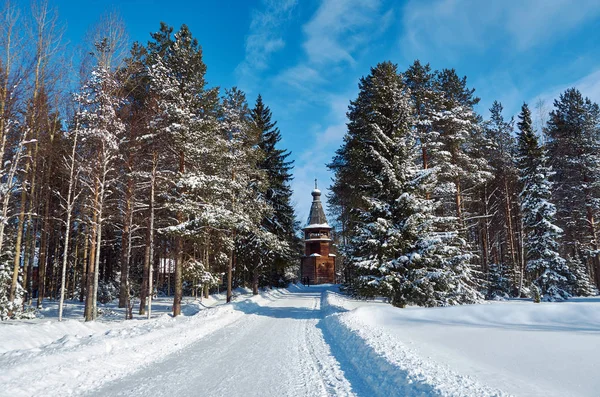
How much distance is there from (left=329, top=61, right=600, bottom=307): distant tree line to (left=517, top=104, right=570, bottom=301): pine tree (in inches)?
2.5

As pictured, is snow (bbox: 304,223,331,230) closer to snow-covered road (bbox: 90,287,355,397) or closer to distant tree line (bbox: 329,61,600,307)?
distant tree line (bbox: 329,61,600,307)

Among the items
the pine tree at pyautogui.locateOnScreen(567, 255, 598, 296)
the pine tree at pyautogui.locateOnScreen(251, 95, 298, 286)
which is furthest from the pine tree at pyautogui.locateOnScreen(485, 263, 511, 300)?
the pine tree at pyautogui.locateOnScreen(251, 95, 298, 286)

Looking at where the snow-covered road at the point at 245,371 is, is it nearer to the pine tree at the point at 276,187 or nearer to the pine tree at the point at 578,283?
the pine tree at the point at 276,187

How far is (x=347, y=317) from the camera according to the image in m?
11.4

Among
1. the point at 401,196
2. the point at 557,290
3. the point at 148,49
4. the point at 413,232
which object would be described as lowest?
the point at 557,290

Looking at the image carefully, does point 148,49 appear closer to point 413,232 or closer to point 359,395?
point 413,232

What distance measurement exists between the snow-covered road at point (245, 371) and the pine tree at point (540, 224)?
18554 millimetres

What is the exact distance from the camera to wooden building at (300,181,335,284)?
159 ft

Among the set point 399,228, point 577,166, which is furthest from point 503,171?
point 399,228

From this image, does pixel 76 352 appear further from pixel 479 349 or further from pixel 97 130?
pixel 97 130

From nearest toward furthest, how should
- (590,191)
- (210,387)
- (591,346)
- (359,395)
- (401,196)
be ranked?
(359,395) < (210,387) < (591,346) < (401,196) < (590,191)

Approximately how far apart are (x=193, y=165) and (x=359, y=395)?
13.2 m

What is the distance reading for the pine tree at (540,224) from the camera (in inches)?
833

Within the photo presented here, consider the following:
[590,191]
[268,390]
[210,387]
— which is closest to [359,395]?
[268,390]
